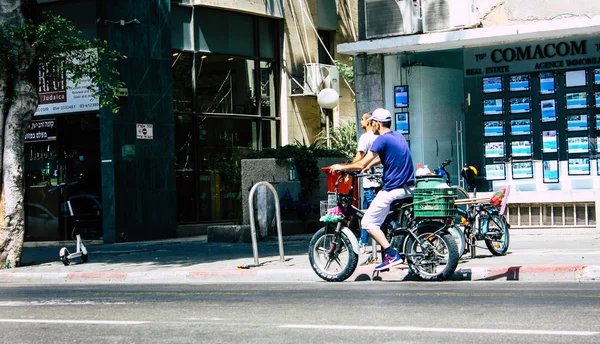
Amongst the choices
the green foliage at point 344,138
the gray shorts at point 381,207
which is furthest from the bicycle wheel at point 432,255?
the green foliage at point 344,138

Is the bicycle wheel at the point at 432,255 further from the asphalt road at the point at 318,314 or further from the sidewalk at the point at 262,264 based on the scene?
the sidewalk at the point at 262,264

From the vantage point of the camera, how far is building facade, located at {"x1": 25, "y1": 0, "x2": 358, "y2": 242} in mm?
21094

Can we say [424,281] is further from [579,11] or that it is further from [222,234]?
[222,234]

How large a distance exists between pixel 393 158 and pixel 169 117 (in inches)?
455

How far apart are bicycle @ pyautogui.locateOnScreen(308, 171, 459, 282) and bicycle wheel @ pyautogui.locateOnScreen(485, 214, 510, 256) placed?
83.0 inches

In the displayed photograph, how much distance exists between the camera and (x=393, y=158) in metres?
11.2

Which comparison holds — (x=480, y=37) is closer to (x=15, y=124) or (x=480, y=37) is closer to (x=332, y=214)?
(x=332, y=214)

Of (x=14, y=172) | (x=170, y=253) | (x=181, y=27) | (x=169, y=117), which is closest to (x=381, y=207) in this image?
(x=170, y=253)

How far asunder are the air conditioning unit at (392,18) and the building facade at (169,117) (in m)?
5.71

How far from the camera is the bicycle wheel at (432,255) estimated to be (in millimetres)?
10820

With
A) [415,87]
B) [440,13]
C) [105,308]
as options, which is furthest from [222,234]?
[105,308]

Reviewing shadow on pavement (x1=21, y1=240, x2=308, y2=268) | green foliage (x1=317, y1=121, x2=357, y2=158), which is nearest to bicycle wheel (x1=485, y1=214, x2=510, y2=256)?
shadow on pavement (x1=21, y1=240, x2=308, y2=268)

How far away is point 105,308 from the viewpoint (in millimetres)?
9602

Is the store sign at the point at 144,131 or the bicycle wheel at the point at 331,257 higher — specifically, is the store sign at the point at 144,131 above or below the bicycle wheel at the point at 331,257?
above
